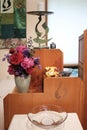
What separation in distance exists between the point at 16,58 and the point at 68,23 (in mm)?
2473

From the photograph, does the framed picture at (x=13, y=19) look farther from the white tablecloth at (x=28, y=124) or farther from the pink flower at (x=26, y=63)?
the white tablecloth at (x=28, y=124)

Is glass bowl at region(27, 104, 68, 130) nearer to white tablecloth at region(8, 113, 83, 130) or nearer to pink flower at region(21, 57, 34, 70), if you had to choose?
white tablecloth at region(8, 113, 83, 130)

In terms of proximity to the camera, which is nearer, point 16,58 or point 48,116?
point 48,116

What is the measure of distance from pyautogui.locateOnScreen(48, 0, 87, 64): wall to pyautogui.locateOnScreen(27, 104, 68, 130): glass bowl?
2.39 meters

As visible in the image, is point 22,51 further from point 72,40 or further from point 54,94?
point 72,40

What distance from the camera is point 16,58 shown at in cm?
165

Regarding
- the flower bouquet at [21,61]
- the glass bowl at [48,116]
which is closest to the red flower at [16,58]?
the flower bouquet at [21,61]

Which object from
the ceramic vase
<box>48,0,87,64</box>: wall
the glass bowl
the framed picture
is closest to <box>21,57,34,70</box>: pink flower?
the ceramic vase

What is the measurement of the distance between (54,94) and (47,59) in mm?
464

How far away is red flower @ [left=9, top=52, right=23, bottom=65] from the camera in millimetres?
1642

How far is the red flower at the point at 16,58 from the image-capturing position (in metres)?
1.64

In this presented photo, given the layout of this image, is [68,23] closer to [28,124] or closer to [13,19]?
[13,19]

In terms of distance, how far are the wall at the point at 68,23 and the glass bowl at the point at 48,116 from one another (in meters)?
2.39

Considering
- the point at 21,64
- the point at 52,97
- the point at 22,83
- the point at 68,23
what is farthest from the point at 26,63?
the point at 68,23
